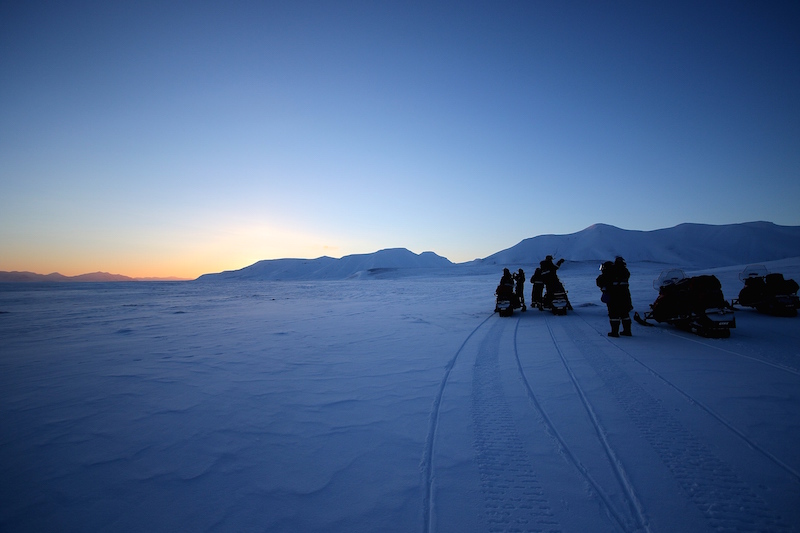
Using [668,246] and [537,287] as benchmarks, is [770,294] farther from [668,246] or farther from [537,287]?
[668,246]

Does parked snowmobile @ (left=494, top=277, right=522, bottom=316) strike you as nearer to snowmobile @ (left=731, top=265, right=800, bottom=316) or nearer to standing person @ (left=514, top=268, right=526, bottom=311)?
standing person @ (left=514, top=268, right=526, bottom=311)

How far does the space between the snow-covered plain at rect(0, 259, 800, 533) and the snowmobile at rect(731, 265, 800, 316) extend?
11.9 ft

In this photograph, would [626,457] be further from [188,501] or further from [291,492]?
[188,501]

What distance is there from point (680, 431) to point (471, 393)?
2.26 m

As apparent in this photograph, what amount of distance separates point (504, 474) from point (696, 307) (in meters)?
7.57

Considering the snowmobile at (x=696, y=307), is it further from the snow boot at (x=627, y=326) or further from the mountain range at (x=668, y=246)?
the mountain range at (x=668, y=246)

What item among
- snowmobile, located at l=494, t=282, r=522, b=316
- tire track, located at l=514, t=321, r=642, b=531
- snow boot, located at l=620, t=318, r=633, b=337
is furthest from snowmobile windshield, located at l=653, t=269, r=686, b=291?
tire track, located at l=514, t=321, r=642, b=531

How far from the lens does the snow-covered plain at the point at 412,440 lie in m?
2.44

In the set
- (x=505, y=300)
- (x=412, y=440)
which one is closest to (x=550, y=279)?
(x=505, y=300)

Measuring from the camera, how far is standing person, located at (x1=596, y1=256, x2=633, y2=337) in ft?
25.4

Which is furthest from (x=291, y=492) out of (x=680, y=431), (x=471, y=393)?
(x=680, y=431)

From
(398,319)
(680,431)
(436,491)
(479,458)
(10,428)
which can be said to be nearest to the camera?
(436,491)

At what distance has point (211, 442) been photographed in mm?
3549

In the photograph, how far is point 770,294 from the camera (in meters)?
9.61
